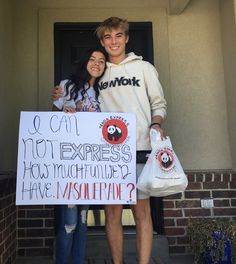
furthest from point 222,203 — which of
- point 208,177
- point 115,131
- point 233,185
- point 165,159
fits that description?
point 115,131

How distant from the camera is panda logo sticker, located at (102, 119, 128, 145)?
271 cm

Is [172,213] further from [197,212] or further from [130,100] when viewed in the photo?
[130,100]

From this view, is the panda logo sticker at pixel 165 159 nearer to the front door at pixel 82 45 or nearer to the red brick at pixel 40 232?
the front door at pixel 82 45

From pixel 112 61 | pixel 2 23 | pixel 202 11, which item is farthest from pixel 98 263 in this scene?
pixel 202 11

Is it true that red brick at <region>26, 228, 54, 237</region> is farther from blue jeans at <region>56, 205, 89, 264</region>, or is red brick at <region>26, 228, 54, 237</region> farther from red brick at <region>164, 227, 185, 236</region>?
red brick at <region>164, 227, 185, 236</region>

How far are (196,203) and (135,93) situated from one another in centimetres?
147

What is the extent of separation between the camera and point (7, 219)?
326cm

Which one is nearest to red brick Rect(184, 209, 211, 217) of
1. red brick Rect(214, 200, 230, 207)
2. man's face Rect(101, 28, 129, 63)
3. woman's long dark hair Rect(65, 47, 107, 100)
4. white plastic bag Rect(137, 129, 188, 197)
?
red brick Rect(214, 200, 230, 207)

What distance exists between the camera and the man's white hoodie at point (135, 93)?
2773mm

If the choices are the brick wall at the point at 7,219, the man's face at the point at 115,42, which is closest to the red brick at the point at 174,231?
the brick wall at the point at 7,219

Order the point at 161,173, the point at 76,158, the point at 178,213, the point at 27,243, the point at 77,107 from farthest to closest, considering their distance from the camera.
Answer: the point at 178,213, the point at 27,243, the point at 77,107, the point at 76,158, the point at 161,173

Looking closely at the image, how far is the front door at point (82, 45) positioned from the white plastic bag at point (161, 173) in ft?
4.62

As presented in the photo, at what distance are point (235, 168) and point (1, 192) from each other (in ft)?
7.00

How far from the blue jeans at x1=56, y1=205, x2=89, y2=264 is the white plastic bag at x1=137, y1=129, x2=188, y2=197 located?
18.8 inches
